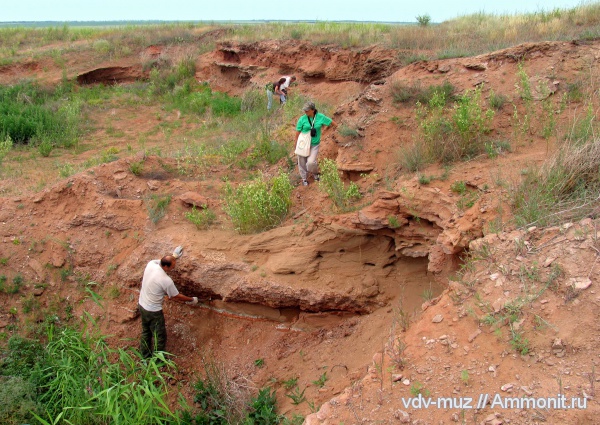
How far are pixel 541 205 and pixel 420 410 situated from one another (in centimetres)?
193

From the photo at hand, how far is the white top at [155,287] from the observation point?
5500 millimetres

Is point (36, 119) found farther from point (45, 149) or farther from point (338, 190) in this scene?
point (338, 190)

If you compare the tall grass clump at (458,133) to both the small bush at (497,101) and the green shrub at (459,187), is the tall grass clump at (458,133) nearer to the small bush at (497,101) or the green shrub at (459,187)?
the small bush at (497,101)

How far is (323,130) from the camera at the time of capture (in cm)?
800

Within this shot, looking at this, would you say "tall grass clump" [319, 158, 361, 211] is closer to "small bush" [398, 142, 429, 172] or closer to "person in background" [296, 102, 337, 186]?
"small bush" [398, 142, 429, 172]

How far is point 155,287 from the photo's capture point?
5.52m

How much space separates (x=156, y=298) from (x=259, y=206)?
154 centimetres

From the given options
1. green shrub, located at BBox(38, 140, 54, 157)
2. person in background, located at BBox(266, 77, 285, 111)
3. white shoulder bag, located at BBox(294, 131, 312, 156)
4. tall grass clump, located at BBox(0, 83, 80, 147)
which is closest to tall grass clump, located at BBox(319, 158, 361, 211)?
white shoulder bag, located at BBox(294, 131, 312, 156)

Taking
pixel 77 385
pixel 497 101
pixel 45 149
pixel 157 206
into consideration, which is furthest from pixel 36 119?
pixel 497 101

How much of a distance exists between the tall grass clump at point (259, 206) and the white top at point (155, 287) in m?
1.04

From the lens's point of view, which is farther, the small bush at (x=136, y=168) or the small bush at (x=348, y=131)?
the small bush at (x=136, y=168)

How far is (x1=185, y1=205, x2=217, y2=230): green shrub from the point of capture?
631 cm

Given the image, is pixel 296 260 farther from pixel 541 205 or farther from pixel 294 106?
pixel 294 106

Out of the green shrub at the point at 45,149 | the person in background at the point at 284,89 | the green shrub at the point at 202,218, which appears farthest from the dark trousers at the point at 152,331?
the person in background at the point at 284,89
